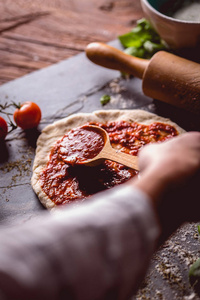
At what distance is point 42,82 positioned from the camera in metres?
2.96

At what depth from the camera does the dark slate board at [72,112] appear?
1853 millimetres

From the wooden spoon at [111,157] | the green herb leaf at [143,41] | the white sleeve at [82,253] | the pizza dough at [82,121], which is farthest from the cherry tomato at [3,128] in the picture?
the white sleeve at [82,253]

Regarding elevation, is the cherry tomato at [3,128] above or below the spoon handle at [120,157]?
below

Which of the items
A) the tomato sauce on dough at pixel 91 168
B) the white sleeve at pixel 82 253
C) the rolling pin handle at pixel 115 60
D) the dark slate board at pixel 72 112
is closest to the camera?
the white sleeve at pixel 82 253

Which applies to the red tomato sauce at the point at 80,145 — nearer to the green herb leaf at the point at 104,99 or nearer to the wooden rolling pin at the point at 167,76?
the green herb leaf at the point at 104,99

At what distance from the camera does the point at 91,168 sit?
7.34 ft

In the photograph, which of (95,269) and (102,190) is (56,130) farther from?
(95,269)

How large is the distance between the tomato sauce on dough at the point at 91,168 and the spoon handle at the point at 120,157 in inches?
3.2

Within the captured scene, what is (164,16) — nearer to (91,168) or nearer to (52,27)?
(91,168)

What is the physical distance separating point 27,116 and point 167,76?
1.04 meters

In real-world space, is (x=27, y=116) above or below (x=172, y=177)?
below

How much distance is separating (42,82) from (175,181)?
2001 millimetres

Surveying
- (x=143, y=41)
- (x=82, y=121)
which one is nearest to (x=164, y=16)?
(x=143, y=41)

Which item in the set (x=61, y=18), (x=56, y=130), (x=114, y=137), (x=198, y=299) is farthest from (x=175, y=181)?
(x=61, y=18)
